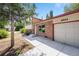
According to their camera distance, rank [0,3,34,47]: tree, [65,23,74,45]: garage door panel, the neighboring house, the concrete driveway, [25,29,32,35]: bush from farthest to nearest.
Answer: [25,29,32,35]: bush
[65,23,74,45]: garage door panel
the neighboring house
[0,3,34,47]: tree
the concrete driveway

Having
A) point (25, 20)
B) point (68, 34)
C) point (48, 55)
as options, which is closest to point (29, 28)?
point (25, 20)

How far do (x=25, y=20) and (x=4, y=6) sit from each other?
8.94 ft

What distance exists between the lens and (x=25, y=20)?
35.3 ft

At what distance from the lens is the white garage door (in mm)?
8641

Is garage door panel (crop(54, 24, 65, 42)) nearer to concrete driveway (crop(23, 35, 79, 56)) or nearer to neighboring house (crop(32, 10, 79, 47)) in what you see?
neighboring house (crop(32, 10, 79, 47))

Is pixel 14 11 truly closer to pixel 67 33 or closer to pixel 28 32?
pixel 67 33

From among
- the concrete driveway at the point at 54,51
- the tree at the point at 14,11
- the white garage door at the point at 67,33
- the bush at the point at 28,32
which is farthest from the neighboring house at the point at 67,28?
the bush at the point at 28,32

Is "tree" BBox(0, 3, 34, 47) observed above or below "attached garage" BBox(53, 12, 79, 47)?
above

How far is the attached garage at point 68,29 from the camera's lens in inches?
339

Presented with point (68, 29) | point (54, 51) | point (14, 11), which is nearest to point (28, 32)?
point (14, 11)

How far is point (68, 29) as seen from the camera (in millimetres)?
9484

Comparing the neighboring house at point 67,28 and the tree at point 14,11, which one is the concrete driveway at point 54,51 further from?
the tree at point 14,11

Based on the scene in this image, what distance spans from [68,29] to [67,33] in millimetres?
337

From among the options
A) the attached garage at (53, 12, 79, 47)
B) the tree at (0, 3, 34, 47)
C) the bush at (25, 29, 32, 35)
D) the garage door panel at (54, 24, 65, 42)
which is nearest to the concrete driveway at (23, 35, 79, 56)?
the attached garage at (53, 12, 79, 47)
